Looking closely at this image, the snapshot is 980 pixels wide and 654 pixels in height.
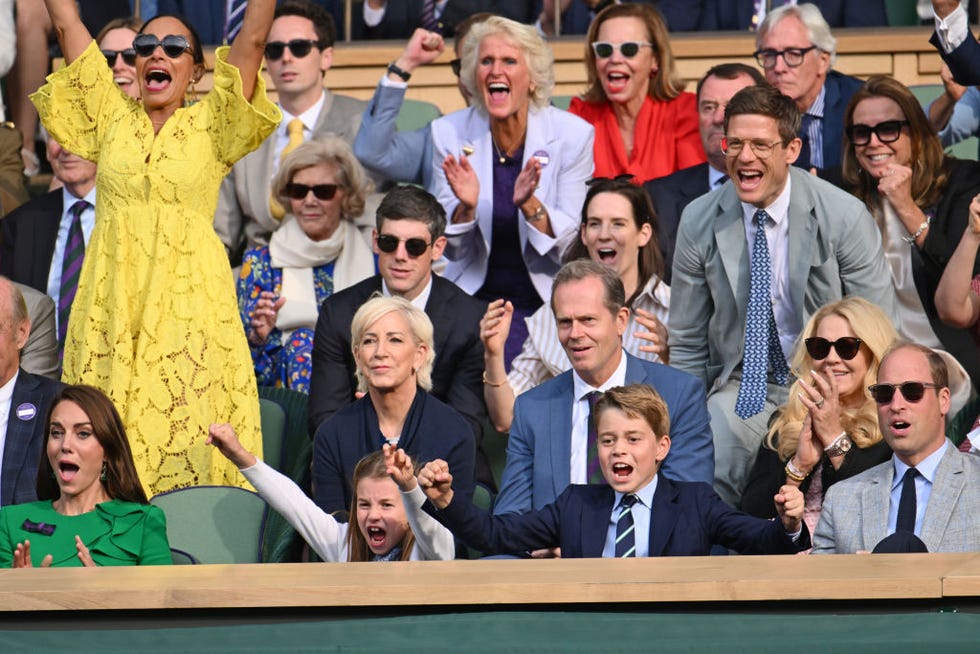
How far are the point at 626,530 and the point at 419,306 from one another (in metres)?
1.56

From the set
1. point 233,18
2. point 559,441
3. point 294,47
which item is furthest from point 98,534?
point 233,18

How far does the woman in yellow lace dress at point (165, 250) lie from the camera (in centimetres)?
549

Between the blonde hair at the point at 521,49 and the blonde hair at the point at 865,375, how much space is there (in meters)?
1.82

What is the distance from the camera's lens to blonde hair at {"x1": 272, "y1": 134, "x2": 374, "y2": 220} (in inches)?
267

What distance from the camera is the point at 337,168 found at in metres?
6.79

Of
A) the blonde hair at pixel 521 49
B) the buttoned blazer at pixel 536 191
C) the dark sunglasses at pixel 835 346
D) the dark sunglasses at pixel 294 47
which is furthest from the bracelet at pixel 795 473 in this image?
the dark sunglasses at pixel 294 47

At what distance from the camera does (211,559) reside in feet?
17.3

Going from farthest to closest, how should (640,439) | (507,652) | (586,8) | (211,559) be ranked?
1. (586,8)
2. (211,559)
3. (640,439)
4. (507,652)

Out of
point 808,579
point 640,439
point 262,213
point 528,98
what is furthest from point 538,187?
point 808,579

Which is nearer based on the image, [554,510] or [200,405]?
[554,510]

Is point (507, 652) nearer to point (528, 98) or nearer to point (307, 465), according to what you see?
point (307, 465)

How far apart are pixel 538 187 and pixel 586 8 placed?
8.32ft

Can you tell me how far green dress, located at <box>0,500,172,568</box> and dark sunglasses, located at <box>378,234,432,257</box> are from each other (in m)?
1.48

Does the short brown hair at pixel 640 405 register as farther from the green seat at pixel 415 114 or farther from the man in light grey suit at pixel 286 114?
the green seat at pixel 415 114
